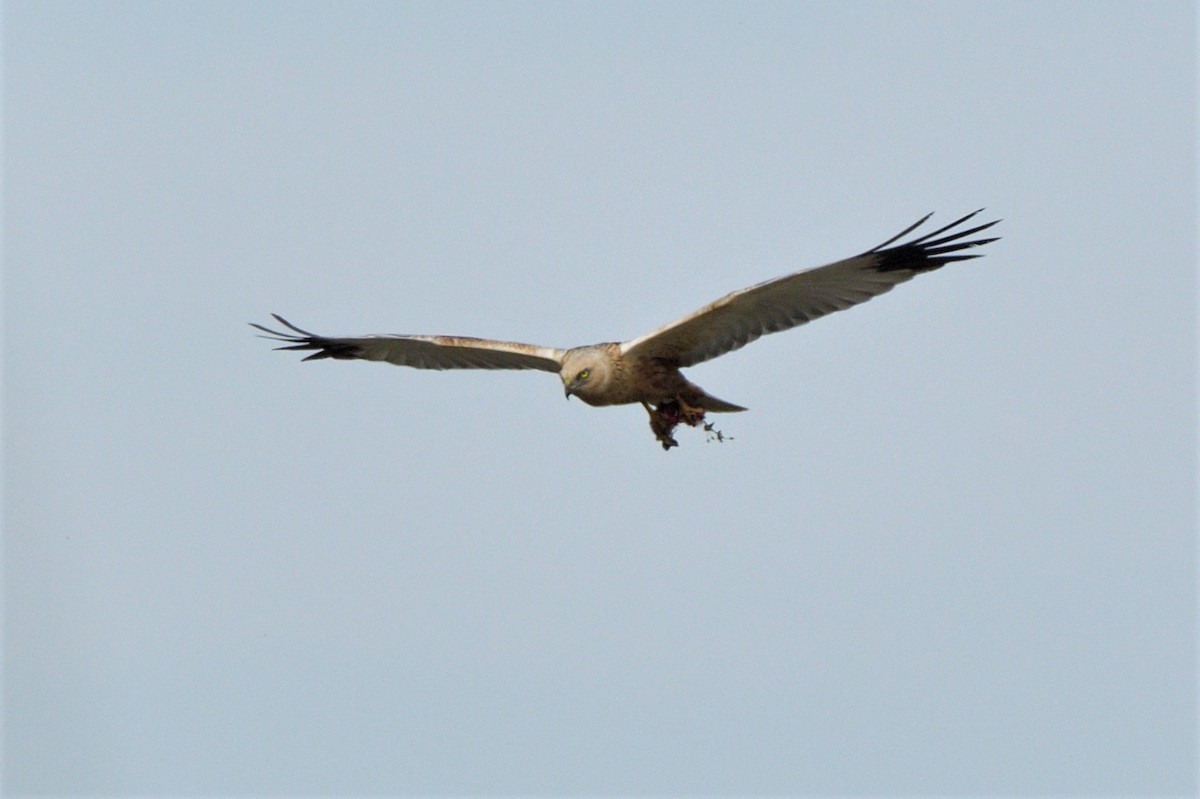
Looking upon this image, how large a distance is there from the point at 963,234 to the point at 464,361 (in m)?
4.53

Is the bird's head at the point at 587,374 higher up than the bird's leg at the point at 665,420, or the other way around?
the bird's head at the point at 587,374

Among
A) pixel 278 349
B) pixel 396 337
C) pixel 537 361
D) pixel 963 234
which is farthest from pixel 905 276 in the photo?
pixel 278 349

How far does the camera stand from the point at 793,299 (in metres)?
13.4

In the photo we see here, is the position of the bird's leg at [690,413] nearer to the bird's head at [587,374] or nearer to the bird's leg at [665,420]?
the bird's leg at [665,420]

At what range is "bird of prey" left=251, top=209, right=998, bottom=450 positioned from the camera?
13016 mm

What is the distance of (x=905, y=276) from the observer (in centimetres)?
1316

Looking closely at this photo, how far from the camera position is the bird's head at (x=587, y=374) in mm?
13648

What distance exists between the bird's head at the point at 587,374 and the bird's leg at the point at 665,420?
59 cm

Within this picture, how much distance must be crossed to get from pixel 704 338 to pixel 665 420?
0.77 m

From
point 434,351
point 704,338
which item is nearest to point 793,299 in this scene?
point 704,338

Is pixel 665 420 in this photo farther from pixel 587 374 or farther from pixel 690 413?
pixel 587 374

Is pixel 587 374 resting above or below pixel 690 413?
above

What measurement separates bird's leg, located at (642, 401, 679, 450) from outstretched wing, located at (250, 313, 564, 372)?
0.87 metres

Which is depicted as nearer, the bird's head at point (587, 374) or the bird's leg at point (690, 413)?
the bird's head at point (587, 374)
